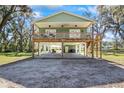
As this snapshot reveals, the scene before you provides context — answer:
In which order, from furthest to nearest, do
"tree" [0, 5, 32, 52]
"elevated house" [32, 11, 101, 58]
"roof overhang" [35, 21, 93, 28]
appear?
"tree" [0, 5, 32, 52], "roof overhang" [35, 21, 93, 28], "elevated house" [32, 11, 101, 58]

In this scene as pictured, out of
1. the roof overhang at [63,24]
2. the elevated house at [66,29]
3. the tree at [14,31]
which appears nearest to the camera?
the elevated house at [66,29]

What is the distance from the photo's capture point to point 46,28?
86.9 ft

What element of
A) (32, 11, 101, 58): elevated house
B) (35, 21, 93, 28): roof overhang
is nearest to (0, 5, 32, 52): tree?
(35, 21, 93, 28): roof overhang

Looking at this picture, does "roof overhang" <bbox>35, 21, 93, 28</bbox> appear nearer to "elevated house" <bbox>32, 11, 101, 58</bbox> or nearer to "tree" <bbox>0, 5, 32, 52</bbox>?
"elevated house" <bbox>32, 11, 101, 58</bbox>

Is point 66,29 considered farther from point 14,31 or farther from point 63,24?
point 14,31

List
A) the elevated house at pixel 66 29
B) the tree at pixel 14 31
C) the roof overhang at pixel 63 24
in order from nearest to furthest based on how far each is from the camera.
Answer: the elevated house at pixel 66 29
the roof overhang at pixel 63 24
the tree at pixel 14 31

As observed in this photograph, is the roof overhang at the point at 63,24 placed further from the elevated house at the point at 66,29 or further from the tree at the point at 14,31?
the tree at the point at 14,31

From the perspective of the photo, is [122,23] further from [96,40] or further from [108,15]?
[96,40]

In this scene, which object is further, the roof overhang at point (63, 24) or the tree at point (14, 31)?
the tree at point (14, 31)

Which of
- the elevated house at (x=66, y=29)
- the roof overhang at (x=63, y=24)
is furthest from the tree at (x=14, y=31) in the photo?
the elevated house at (x=66, y=29)

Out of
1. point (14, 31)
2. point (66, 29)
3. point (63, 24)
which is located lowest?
point (66, 29)

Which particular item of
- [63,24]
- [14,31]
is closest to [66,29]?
[63,24]
